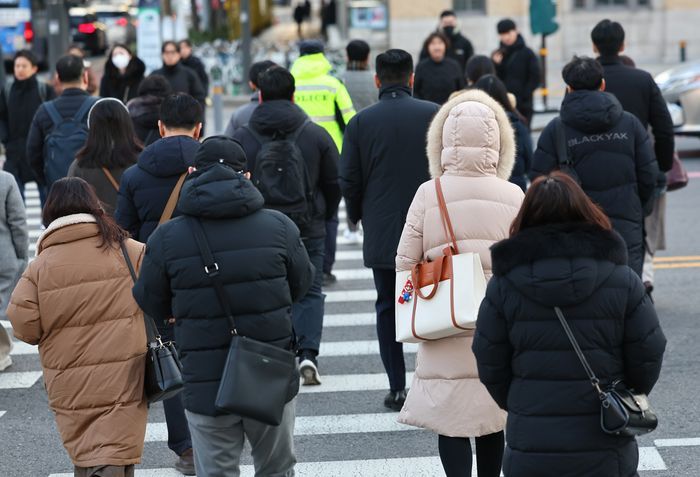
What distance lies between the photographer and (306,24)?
45.7 m

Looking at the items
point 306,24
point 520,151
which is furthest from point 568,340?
point 306,24

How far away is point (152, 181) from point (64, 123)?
2.90 m

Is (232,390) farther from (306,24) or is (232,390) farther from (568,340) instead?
(306,24)

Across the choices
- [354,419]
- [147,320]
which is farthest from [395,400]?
[147,320]

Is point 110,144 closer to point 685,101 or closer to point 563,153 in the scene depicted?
point 563,153

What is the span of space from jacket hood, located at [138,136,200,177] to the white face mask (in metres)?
7.14

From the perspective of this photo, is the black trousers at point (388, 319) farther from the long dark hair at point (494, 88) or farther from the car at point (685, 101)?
the car at point (685, 101)

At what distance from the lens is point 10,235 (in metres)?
8.00

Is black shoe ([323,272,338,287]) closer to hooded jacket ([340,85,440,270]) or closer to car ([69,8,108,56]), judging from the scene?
hooded jacket ([340,85,440,270])

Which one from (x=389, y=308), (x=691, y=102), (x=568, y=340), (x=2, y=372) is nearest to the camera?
(x=568, y=340)

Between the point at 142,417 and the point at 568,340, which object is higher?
the point at 568,340

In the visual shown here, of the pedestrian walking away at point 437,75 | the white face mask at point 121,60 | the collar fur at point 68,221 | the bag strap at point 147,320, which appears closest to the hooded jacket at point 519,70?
the pedestrian walking away at point 437,75

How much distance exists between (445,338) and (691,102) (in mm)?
12601

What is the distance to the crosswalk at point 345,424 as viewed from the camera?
6.57 metres
